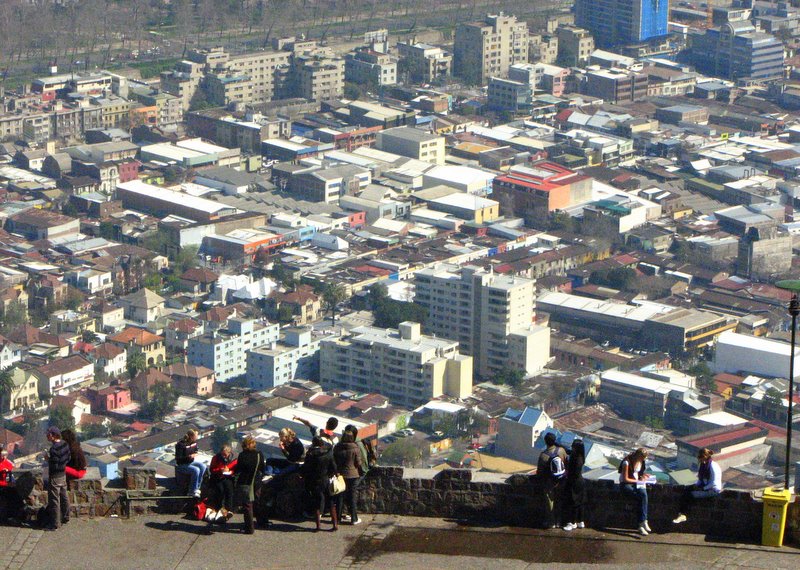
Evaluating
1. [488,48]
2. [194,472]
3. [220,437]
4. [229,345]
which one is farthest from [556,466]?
[488,48]

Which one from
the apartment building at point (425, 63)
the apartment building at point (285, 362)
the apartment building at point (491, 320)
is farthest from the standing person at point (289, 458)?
the apartment building at point (425, 63)

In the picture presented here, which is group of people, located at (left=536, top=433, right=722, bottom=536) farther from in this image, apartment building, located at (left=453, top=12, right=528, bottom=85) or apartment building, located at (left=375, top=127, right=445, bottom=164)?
apartment building, located at (left=453, top=12, right=528, bottom=85)

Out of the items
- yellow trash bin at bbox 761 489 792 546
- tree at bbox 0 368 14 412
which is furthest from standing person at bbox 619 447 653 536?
tree at bbox 0 368 14 412

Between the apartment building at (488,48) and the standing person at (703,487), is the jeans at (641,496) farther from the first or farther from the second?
the apartment building at (488,48)

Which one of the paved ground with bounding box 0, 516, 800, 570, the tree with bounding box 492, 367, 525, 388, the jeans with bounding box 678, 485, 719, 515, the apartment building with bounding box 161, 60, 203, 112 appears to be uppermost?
the jeans with bounding box 678, 485, 719, 515

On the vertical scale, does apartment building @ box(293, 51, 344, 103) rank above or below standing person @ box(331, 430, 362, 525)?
below

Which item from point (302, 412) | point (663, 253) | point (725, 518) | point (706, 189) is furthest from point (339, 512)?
point (706, 189)

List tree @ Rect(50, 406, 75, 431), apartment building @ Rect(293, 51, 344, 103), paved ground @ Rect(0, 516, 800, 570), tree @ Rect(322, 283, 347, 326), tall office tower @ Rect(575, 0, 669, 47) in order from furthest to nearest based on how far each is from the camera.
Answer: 1. tall office tower @ Rect(575, 0, 669, 47)
2. apartment building @ Rect(293, 51, 344, 103)
3. tree @ Rect(322, 283, 347, 326)
4. tree @ Rect(50, 406, 75, 431)
5. paved ground @ Rect(0, 516, 800, 570)

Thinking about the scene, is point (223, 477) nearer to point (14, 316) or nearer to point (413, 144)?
point (14, 316)

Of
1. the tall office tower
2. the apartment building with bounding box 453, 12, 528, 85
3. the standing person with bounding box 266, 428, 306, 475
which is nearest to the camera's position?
the standing person with bounding box 266, 428, 306, 475
